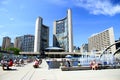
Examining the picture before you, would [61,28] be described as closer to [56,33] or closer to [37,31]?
[56,33]

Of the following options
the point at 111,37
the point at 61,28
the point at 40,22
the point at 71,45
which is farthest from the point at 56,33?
the point at 111,37

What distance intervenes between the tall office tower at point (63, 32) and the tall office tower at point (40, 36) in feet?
31.3

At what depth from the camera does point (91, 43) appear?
18262 centimetres

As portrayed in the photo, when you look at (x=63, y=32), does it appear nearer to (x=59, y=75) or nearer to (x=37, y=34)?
(x=37, y=34)

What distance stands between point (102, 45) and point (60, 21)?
185ft

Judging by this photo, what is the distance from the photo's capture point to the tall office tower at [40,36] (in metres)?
154

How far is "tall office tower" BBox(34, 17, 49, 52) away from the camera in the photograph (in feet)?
504

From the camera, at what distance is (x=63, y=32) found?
579ft

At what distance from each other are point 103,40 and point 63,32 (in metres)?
43.5

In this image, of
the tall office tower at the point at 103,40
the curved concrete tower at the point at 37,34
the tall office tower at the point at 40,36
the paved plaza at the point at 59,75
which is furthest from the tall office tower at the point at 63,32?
the paved plaza at the point at 59,75

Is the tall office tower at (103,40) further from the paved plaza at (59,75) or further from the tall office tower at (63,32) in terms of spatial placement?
the paved plaza at (59,75)

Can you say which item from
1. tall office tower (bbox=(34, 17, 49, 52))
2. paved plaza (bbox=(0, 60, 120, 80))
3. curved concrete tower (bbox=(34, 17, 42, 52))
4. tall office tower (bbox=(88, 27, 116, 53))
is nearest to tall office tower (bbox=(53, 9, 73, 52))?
tall office tower (bbox=(34, 17, 49, 52))

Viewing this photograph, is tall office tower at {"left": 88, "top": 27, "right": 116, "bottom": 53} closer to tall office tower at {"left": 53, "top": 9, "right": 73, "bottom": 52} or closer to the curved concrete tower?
tall office tower at {"left": 53, "top": 9, "right": 73, "bottom": 52}

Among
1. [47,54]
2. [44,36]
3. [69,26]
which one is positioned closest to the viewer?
[47,54]
